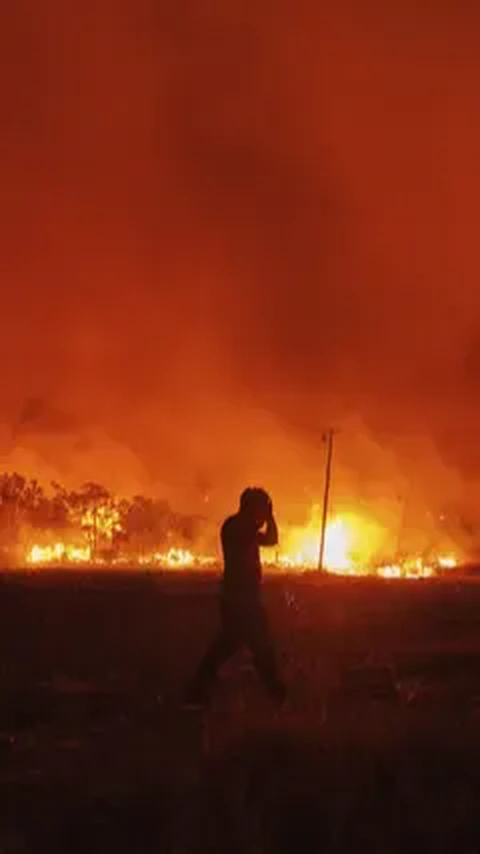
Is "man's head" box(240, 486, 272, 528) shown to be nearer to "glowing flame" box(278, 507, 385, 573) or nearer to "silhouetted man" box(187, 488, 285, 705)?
"silhouetted man" box(187, 488, 285, 705)

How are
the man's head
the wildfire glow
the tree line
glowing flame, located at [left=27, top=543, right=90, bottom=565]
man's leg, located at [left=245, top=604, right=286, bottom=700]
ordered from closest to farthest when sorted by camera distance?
man's leg, located at [left=245, top=604, right=286, bottom=700] → the man's head → the wildfire glow → glowing flame, located at [left=27, top=543, right=90, bottom=565] → the tree line

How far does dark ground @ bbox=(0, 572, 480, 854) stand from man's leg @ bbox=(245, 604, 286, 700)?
23 centimetres

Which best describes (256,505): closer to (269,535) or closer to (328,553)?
(269,535)

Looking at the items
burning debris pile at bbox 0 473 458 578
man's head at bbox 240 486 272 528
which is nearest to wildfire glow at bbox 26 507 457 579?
burning debris pile at bbox 0 473 458 578

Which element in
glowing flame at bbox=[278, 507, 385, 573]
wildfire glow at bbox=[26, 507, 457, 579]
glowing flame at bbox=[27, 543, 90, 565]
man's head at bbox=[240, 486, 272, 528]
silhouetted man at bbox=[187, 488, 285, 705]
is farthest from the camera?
glowing flame at bbox=[27, 543, 90, 565]

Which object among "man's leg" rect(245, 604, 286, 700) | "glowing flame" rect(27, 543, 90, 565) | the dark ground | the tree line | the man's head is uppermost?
the tree line

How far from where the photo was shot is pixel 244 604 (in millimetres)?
12570

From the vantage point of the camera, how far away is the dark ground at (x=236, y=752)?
23.1ft

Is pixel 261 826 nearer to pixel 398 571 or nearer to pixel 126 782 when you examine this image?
pixel 126 782

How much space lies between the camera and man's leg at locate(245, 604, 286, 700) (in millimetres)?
12336

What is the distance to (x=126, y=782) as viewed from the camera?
840cm

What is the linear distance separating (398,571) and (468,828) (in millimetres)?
93777

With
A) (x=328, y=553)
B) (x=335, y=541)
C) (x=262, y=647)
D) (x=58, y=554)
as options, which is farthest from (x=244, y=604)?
(x=58, y=554)

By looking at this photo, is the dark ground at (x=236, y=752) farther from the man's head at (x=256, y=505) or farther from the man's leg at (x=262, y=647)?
the man's head at (x=256, y=505)
